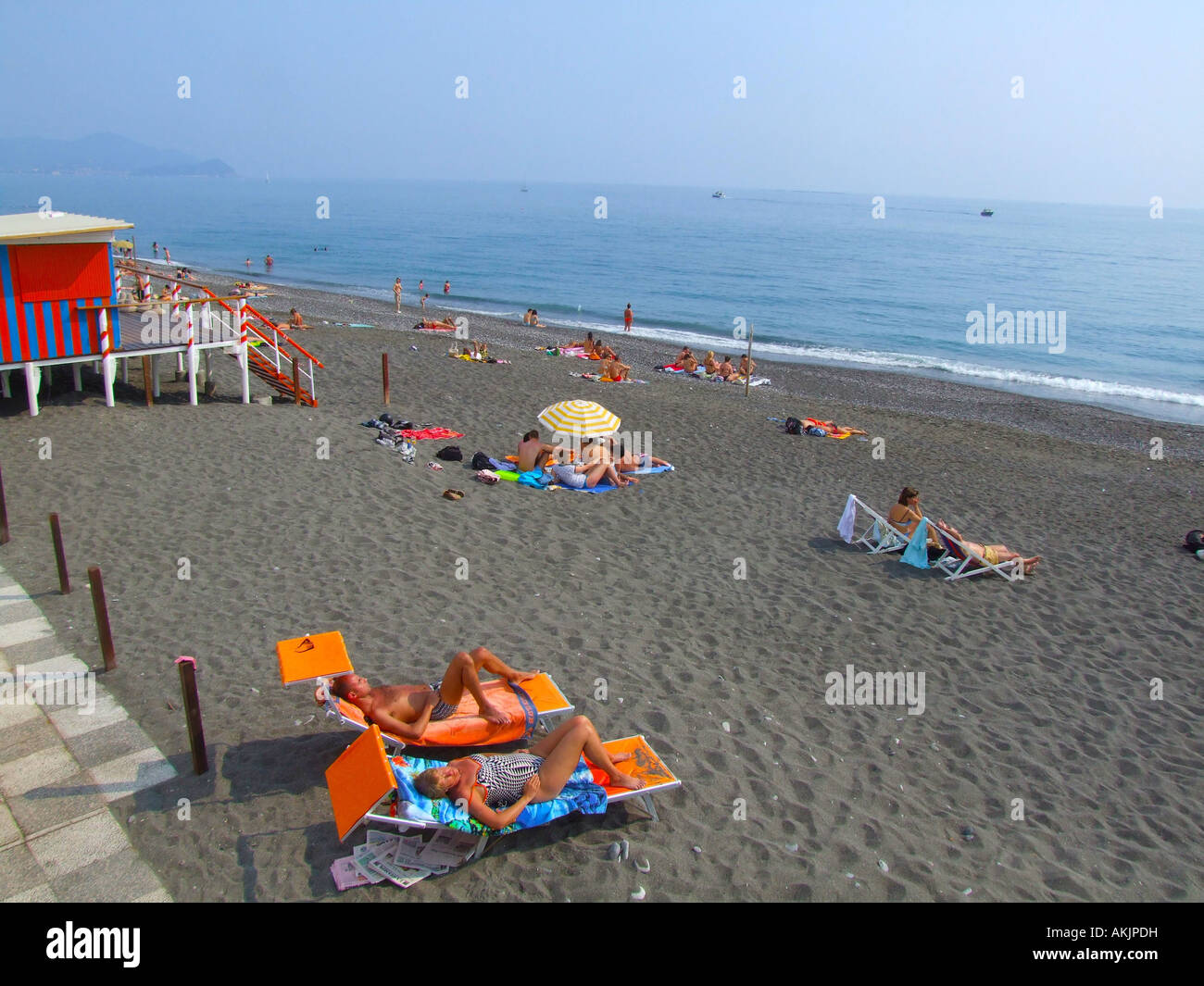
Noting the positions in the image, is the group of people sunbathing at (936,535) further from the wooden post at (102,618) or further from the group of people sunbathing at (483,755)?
the wooden post at (102,618)

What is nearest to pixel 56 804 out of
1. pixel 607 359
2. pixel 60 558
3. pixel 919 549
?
pixel 60 558

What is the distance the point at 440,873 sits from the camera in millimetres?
4562

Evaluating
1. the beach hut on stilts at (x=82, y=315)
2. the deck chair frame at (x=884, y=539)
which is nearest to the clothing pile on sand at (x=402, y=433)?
the beach hut on stilts at (x=82, y=315)

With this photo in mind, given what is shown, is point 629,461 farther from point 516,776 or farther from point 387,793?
point 387,793

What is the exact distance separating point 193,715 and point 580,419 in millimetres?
7774

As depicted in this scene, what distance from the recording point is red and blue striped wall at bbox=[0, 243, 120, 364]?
11.5 m

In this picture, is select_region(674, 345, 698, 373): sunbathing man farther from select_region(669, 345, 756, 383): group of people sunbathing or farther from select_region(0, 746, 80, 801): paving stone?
select_region(0, 746, 80, 801): paving stone

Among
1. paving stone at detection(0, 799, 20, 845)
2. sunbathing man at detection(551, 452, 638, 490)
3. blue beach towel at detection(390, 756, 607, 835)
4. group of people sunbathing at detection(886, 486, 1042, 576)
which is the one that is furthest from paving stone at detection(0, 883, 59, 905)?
group of people sunbathing at detection(886, 486, 1042, 576)

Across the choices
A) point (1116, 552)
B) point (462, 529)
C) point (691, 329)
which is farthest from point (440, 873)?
point (691, 329)

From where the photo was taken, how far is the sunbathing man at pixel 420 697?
5480mm

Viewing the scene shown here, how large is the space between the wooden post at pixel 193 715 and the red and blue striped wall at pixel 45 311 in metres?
9.11

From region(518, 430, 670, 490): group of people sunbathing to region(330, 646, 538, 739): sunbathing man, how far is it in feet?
20.1
